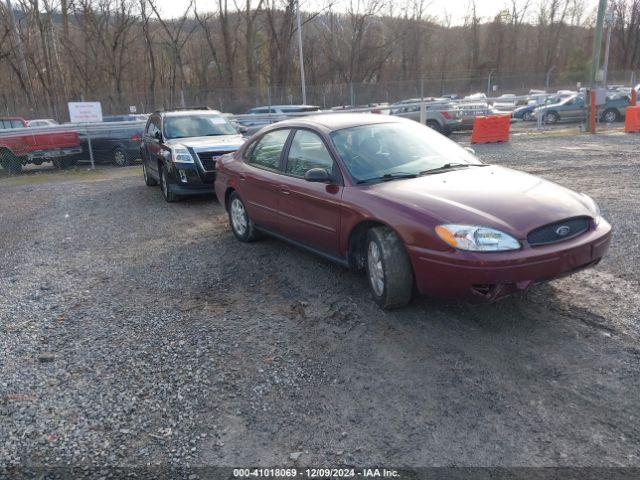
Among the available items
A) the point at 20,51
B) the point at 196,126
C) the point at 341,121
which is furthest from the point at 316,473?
the point at 20,51

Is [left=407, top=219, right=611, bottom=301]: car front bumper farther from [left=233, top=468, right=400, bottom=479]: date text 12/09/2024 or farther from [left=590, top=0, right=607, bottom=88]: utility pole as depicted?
[left=590, top=0, right=607, bottom=88]: utility pole

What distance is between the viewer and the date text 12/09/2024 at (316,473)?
259 cm

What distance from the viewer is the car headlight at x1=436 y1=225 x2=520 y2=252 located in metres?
3.60

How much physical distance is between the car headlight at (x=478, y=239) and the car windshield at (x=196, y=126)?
745 cm

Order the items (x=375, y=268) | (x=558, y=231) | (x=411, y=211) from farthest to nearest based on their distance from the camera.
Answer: (x=375, y=268) → (x=411, y=211) → (x=558, y=231)

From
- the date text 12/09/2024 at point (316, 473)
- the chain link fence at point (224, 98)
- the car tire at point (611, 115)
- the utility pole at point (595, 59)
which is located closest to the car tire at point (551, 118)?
the car tire at point (611, 115)

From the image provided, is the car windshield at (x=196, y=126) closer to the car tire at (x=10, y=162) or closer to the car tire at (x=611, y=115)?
the car tire at (x=10, y=162)

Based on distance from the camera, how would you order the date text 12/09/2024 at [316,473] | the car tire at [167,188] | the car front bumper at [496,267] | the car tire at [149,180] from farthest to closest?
the car tire at [149,180], the car tire at [167,188], the car front bumper at [496,267], the date text 12/09/2024 at [316,473]

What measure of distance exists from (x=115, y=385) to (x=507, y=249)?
2.76 m

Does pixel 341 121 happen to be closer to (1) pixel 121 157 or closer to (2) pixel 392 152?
(2) pixel 392 152

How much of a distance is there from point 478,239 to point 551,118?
2402cm

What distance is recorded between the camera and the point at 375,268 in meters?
4.31

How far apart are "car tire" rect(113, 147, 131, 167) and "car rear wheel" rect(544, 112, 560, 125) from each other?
18.9 m

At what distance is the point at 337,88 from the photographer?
3697 cm
